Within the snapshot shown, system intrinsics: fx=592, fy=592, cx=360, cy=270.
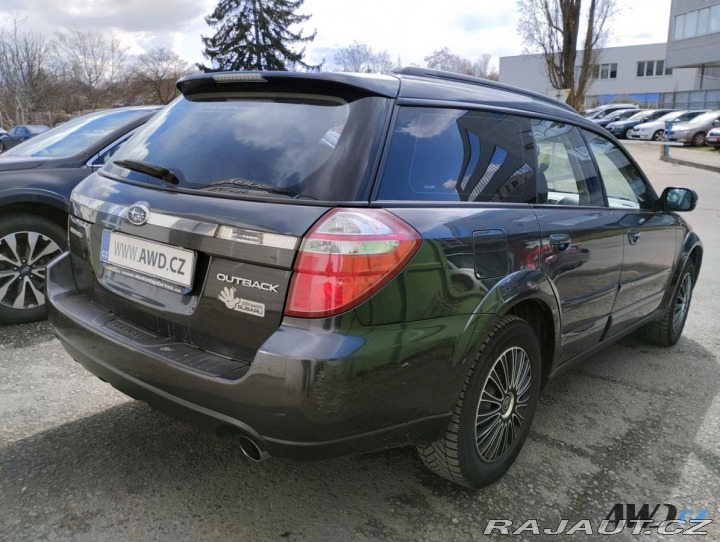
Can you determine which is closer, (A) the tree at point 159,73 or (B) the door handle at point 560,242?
(B) the door handle at point 560,242

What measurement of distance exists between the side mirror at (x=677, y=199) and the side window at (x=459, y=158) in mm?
1623

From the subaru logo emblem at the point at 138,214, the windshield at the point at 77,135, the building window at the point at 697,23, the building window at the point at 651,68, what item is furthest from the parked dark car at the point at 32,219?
the building window at the point at 651,68

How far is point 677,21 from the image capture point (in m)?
48.2

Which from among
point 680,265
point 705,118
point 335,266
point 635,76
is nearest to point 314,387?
point 335,266

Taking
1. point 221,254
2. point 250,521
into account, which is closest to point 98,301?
point 221,254

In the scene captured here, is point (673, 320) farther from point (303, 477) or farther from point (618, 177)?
point (303, 477)

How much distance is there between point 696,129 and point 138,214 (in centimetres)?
3037

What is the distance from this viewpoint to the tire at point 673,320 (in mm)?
4402

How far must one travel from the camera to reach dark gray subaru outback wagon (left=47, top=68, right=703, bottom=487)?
193cm

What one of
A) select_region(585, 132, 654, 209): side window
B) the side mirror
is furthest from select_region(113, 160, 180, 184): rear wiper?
the side mirror

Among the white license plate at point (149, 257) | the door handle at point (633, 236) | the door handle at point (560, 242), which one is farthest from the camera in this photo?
the door handle at point (633, 236)

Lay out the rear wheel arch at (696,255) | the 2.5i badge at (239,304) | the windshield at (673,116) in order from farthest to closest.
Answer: the windshield at (673,116) → the rear wheel arch at (696,255) → the 2.5i badge at (239,304)

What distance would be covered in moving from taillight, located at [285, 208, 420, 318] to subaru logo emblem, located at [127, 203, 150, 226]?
745 millimetres

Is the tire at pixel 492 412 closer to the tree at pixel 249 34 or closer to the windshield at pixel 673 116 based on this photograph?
the windshield at pixel 673 116
